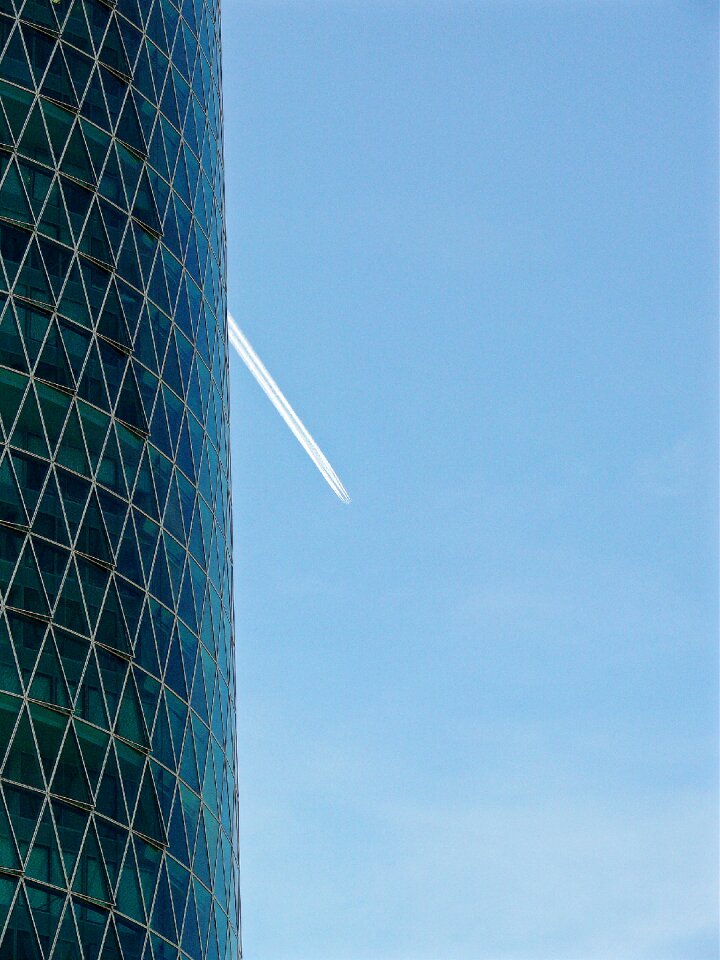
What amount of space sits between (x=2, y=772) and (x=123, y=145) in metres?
26.4

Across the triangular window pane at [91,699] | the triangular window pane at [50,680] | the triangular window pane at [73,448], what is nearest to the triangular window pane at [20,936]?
the triangular window pane at [50,680]

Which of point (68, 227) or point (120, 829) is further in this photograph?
point (68, 227)

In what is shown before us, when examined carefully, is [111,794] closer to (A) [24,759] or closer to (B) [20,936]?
(A) [24,759]

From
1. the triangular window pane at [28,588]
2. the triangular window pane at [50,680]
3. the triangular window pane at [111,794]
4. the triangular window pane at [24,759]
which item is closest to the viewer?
the triangular window pane at [24,759]

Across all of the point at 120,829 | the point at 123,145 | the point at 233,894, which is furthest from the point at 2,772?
the point at 123,145

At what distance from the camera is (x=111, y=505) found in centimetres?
6594

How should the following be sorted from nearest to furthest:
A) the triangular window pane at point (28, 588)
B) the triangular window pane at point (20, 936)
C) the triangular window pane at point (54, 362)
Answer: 1. the triangular window pane at point (20, 936)
2. the triangular window pane at point (28, 588)
3. the triangular window pane at point (54, 362)

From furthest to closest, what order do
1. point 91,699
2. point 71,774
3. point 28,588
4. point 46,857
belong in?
point 91,699 < point 28,588 < point 71,774 < point 46,857

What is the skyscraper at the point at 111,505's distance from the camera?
5956cm

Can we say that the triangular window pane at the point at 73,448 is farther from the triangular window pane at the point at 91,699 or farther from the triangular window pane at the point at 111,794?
the triangular window pane at the point at 111,794

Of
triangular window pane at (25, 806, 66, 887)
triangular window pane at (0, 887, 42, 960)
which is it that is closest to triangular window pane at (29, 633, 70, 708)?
triangular window pane at (25, 806, 66, 887)

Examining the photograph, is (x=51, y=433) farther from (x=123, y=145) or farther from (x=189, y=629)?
(x=123, y=145)

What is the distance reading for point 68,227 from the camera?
6931cm

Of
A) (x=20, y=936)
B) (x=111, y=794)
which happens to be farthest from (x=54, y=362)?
(x=20, y=936)
